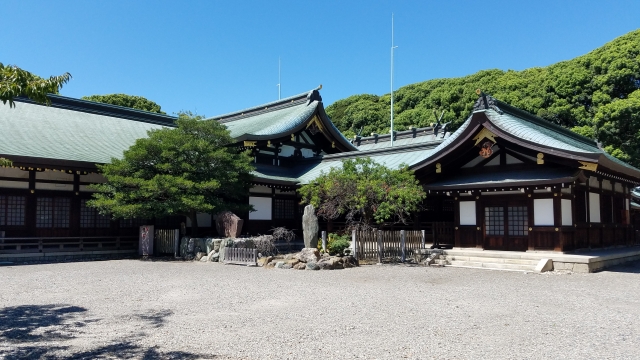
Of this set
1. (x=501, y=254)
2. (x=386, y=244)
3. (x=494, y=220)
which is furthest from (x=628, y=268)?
(x=386, y=244)

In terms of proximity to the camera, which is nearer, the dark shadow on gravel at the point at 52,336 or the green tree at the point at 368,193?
the dark shadow on gravel at the point at 52,336

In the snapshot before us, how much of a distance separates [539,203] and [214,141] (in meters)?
11.6

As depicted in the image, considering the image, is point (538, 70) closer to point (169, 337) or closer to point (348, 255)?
point (348, 255)

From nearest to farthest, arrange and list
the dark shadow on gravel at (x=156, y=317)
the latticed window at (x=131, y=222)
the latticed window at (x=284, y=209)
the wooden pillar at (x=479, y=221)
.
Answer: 1. the dark shadow on gravel at (x=156, y=317)
2. the wooden pillar at (x=479, y=221)
3. the latticed window at (x=131, y=222)
4. the latticed window at (x=284, y=209)

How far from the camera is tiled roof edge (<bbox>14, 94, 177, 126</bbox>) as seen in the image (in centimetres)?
2264

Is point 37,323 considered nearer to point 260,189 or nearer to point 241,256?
point 241,256

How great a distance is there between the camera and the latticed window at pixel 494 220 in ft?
54.7

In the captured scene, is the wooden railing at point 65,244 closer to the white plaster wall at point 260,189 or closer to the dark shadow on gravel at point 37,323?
the white plaster wall at point 260,189

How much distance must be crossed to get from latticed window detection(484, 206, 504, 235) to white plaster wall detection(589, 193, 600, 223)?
3.42m

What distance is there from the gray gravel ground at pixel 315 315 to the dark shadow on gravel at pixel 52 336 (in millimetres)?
18

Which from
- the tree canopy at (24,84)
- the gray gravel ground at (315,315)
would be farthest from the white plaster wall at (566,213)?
the tree canopy at (24,84)

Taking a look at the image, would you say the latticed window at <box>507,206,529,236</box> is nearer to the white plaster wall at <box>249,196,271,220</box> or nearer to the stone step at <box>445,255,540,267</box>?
the stone step at <box>445,255,540,267</box>

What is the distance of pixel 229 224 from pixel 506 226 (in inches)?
380

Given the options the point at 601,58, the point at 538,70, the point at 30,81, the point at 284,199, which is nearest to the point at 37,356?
the point at 30,81
